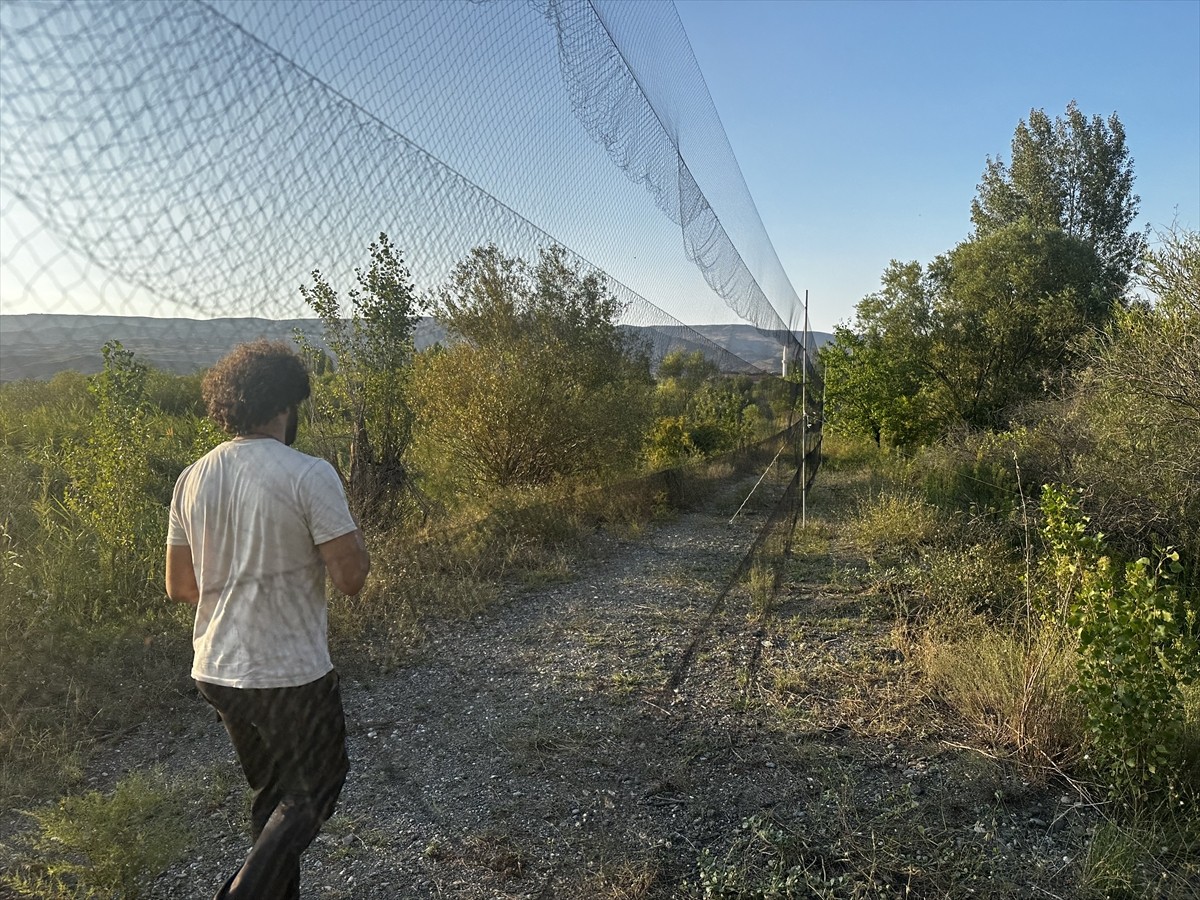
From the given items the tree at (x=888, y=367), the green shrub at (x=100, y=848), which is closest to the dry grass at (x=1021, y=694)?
the green shrub at (x=100, y=848)

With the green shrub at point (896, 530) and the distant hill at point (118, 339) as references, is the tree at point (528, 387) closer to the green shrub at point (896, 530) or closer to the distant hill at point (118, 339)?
the green shrub at point (896, 530)

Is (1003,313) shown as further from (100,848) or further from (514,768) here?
(100,848)

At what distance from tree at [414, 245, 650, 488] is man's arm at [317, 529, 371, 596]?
17.1 ft

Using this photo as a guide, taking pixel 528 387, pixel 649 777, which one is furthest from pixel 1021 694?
pixel 528 387

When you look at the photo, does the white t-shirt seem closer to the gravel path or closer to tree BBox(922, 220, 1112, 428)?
the gravel path

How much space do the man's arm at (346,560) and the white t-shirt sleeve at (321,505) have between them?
0.02 meters

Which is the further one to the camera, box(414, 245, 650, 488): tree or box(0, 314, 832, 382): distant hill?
box(414, 245, 650, 488): tree

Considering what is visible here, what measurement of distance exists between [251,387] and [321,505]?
1.13ft

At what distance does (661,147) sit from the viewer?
5.42 m

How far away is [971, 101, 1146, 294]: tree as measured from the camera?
888 inches

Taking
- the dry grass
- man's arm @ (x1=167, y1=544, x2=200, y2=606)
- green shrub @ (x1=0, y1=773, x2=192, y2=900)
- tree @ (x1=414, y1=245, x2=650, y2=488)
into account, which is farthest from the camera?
tree @ (x1=414, y1=245, x2=650, y2=488)

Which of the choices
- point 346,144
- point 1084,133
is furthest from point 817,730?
point 1084,133

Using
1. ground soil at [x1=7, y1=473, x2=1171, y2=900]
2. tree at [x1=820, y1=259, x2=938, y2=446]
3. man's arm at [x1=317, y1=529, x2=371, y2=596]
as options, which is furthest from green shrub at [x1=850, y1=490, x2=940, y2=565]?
tree at [x1=820, y1=259, x2=938, y2=446]

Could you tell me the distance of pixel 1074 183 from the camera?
22.9m
